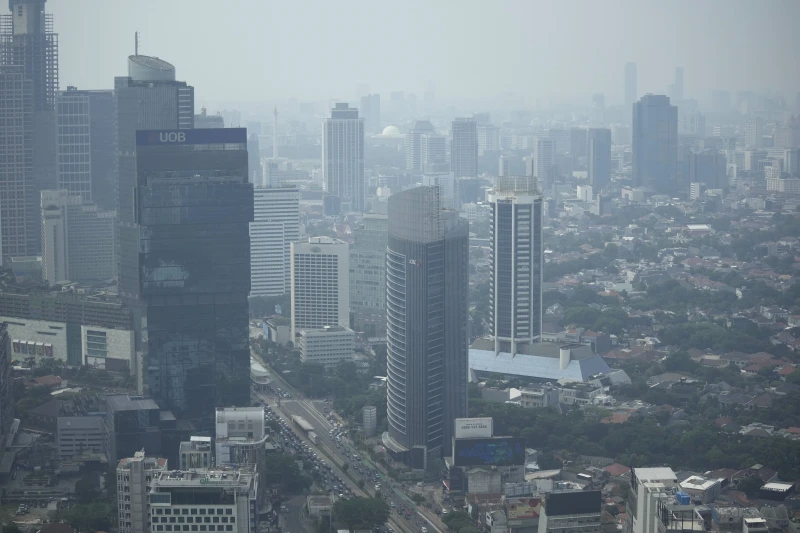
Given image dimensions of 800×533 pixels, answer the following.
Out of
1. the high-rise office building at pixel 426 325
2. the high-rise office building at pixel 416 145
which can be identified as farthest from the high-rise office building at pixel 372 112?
the high-rise office building at pixel 426 325

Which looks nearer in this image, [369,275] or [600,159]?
[369,275]

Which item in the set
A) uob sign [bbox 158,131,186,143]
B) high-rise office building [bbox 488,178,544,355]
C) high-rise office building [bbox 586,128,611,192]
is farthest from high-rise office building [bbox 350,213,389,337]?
high-rise office building [bbox 586,128,611,192]

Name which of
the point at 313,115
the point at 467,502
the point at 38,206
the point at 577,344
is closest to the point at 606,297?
the point at 577,344

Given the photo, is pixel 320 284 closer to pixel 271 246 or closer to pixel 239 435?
pixel 271 246

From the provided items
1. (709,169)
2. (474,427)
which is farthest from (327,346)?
(709,169)

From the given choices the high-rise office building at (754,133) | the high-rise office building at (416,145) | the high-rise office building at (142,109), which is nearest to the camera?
the high-rise office building at (142,109)

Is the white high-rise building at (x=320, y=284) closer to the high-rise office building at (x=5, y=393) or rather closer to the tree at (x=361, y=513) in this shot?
the high-rise office building at (x=5, y=393)
